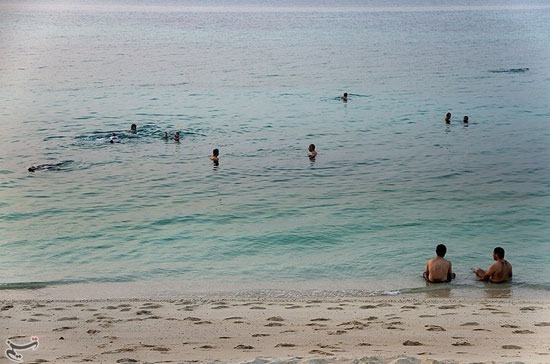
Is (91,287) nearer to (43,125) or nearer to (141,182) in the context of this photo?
(141,182)

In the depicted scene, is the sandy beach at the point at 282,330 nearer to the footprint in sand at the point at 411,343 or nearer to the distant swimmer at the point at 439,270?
the footprint in sand at the point at 411,343

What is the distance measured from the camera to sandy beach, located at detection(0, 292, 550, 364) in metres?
7.64

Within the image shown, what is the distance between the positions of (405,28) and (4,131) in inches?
1882

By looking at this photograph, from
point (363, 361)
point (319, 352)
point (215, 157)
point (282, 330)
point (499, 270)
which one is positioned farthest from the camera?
point (215, 157)

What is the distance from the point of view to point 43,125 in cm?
2708

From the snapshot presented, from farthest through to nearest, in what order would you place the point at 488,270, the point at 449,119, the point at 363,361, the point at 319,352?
the point at 449,119, the point at 488,270, the point at 319,352, the point at 363,361

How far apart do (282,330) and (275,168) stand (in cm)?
1199

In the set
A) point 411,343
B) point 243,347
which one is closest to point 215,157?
point 243,347

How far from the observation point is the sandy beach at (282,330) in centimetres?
764

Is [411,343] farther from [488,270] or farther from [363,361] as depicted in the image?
[488,270]

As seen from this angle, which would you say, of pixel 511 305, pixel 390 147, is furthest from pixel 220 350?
pixel 390 147

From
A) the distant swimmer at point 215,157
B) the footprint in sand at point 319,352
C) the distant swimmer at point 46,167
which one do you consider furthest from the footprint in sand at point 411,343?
the distant swimmer at point 46,167

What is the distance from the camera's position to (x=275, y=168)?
67.9 ft

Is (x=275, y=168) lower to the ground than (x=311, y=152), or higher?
lower
